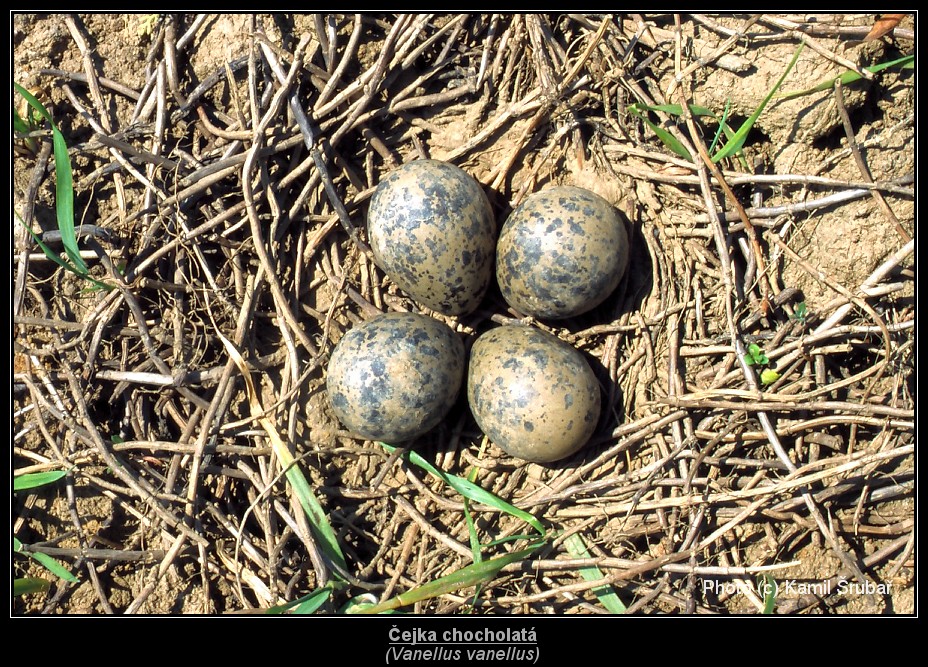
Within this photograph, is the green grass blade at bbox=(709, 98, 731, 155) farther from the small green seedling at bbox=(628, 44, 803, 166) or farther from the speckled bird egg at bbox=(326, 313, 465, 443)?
the speckled bird egg at bbox=(326, 313, 465, 443)

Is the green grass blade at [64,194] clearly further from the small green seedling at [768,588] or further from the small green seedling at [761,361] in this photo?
the small green seedling at [768,588]

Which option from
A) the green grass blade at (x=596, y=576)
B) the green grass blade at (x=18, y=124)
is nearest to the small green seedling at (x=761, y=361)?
the green grass blade at (x=596, y=576)

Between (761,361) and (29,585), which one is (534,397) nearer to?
(761,361)

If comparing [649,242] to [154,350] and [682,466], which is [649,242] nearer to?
[682,466]

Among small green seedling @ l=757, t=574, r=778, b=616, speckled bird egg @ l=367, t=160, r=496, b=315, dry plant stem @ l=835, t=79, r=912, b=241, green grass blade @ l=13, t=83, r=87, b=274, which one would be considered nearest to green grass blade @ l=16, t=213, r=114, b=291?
green grass blade @ l=13, t=83, r=87, b=274

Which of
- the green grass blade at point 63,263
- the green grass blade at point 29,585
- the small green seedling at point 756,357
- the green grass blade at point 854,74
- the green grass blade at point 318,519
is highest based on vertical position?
the green grass blade at point 854,74
